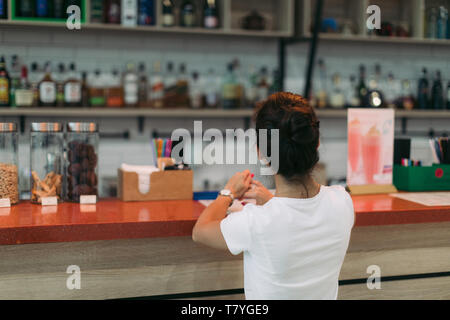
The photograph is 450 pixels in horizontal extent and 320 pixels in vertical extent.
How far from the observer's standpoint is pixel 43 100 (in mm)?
2906

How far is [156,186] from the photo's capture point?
5.98 ft

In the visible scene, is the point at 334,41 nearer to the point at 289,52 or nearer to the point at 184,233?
the point at 289,52

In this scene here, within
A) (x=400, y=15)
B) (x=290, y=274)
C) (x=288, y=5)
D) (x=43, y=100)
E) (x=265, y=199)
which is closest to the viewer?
(x=290, y=274)

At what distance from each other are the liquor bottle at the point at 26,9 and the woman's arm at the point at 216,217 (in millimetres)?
2049

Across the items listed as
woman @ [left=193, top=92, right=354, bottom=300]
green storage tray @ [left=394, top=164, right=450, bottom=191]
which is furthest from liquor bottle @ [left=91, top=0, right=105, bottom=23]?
woman @ [left=193, top=92, right=354, bottom=300]

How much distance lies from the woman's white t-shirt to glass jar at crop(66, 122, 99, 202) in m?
0.77

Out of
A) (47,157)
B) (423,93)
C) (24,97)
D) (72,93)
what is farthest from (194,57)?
(47,157)

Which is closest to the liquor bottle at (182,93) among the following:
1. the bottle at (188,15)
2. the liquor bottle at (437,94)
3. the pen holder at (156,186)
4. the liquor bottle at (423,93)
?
the bottle at (188,15)

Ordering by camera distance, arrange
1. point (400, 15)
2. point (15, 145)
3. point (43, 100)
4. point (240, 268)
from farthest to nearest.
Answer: point (400, 15), point (43, 100), point (15, 145), point (240, 268)

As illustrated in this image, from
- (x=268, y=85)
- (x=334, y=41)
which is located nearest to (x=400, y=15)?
(x=334, y=41)

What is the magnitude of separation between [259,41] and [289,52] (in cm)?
24

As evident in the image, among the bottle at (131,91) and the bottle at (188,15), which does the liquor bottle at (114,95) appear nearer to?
the bottle at (131,91)

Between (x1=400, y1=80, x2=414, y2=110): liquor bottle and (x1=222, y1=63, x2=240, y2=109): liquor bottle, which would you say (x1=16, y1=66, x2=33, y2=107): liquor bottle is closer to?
(x1=222, y1=63, x2=240, y2=109): liquor bottle
